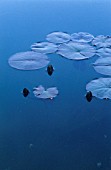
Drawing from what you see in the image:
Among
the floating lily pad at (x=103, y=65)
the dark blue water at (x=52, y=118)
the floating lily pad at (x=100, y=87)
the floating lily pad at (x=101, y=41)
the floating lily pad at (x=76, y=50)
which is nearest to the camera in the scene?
the dark blue water at (x=52, y=118)

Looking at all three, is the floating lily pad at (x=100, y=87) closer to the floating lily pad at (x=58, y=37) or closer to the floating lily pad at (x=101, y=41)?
the floating lily pad at (x=101, y=41)

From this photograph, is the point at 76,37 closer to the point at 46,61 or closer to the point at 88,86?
the point at 46,61

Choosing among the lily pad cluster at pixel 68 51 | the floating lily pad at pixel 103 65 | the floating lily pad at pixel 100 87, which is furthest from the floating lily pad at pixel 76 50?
the floating lily pad at pixel 100 87

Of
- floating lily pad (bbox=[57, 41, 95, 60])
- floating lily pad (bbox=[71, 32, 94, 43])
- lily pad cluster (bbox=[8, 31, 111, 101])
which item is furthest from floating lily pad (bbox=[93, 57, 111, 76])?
floating lily pad (bbox=[71, 32, 94, 43])

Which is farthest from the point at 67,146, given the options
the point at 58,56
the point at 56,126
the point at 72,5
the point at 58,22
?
the point at 72,5

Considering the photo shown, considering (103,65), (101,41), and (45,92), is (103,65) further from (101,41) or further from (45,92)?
(45,92)

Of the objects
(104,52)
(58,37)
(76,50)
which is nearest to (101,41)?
(104,52)
